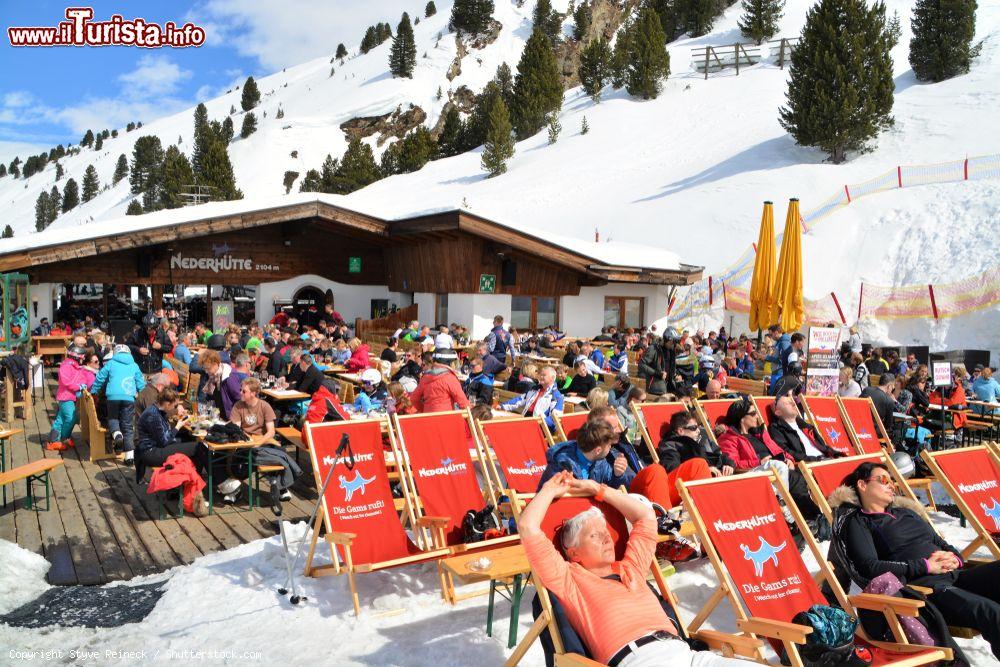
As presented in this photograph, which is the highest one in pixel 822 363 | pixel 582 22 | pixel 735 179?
pixel 582 22

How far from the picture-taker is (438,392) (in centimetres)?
725

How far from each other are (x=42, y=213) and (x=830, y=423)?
13333cm

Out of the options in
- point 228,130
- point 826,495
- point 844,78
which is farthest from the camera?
point 228,130

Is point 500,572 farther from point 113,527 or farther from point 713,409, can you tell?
point 713,409

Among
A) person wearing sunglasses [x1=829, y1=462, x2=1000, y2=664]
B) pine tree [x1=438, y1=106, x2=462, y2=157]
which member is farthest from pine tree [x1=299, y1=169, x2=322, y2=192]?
person wearing sunglasses [x1=829, y1=462, x2=1000, y2=664]

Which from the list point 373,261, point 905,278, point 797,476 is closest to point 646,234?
point 905,278

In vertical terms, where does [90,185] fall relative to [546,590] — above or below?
above

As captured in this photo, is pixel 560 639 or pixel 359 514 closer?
pixel 560 639

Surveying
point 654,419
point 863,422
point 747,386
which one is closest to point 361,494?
point 654,419

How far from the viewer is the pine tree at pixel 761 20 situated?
194 ft

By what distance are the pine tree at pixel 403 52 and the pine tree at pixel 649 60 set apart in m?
64.8

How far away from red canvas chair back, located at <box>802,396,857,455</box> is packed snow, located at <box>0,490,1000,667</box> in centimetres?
278

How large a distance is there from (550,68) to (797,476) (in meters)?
57.6

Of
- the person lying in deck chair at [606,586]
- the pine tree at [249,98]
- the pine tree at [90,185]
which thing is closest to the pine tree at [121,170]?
the pine tree at [90,185]
